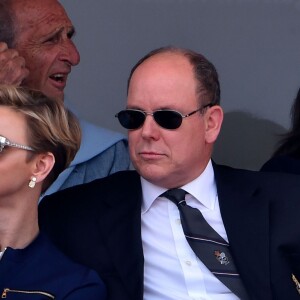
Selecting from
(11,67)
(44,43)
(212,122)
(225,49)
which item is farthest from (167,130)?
(225,49)

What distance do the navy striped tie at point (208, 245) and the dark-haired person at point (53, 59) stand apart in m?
0.65

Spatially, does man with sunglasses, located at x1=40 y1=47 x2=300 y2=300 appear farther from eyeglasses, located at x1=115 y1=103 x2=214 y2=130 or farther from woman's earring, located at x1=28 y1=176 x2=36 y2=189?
woman's earring, located at x1=28 y1=176 x2=36 y2=189

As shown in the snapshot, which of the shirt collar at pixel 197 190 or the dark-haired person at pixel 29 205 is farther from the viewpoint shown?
the shirt collar at pixel 197 190

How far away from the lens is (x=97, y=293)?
7.51ft

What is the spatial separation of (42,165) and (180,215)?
1.38 ft

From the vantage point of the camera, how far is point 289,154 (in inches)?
122

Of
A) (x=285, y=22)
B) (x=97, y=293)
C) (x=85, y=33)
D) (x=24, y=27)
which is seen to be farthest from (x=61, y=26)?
(x=97, y=293)

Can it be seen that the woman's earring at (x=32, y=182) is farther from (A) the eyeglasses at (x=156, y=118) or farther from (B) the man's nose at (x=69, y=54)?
(B) the man's nose at (x=69, y=54)

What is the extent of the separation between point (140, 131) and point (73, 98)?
1.33 m

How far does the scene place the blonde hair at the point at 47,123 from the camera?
2.29 metres

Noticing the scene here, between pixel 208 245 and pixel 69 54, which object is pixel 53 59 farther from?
pixel 208 245

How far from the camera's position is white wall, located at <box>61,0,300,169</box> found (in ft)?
11.7

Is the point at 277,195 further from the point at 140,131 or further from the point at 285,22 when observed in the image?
the point at 285,22

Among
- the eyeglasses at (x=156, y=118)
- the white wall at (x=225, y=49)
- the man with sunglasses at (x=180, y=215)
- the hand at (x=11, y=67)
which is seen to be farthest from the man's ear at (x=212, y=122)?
the white wall at (x=225, y=49)
